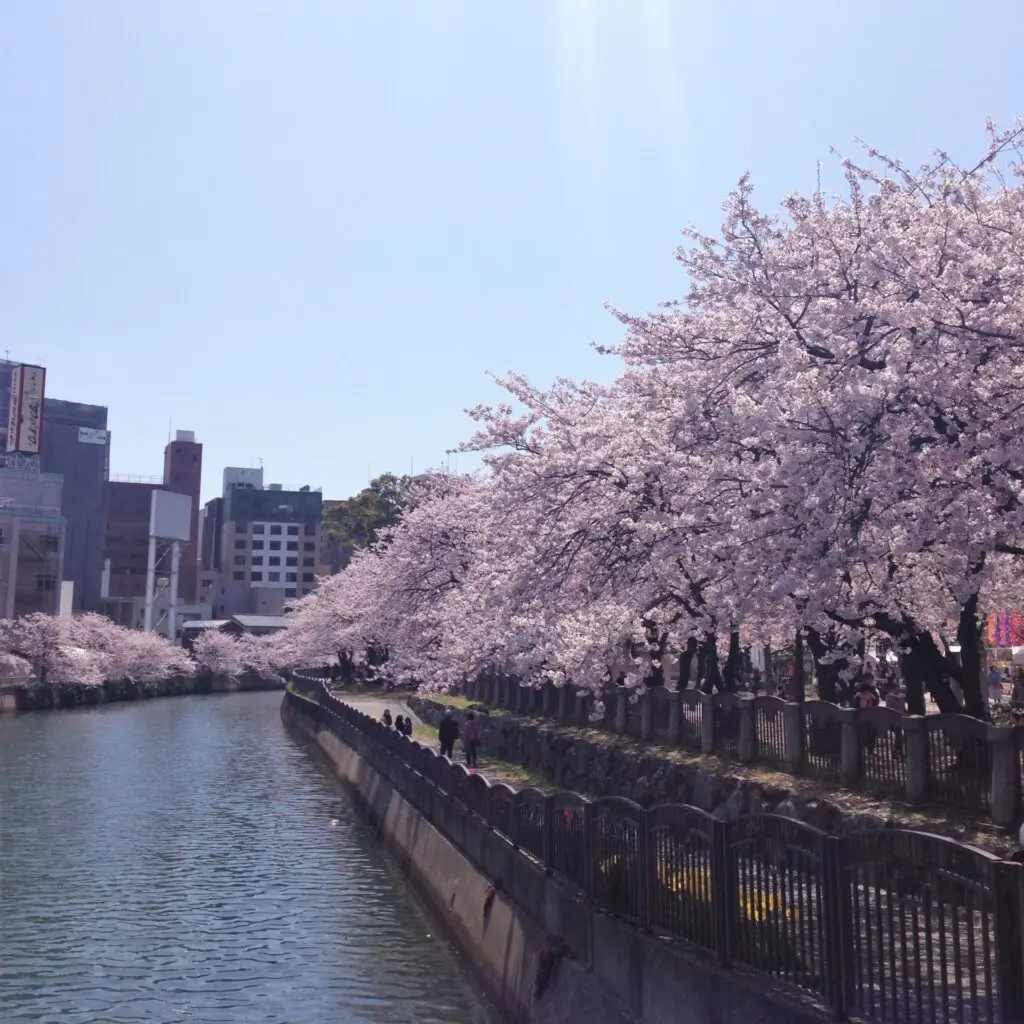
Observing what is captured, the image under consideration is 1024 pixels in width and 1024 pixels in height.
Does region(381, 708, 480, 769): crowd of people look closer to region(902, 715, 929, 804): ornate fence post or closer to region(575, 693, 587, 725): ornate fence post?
region(575, 693, 587, 725): ornate fence post

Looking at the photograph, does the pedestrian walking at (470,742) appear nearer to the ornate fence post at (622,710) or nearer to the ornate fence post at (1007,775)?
the ornate fence post at (622,710)

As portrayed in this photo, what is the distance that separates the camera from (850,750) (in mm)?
14758

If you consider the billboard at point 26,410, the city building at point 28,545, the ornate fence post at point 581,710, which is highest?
the billboard at point 26,410

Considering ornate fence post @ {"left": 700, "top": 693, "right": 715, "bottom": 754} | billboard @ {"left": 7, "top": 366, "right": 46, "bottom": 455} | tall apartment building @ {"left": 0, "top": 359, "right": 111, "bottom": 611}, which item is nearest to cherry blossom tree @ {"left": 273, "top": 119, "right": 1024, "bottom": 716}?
ornate fence post @ {"left": 700, "top": 693, "right": 715, "bottom": 754}

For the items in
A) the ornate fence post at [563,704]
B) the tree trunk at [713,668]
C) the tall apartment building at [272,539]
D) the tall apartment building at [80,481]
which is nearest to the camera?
the tree trunk at [713,668]

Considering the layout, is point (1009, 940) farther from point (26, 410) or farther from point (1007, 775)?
point (26, 410)

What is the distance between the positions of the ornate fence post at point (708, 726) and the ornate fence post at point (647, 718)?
9.09 ft

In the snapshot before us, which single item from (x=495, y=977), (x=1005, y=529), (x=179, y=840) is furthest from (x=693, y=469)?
(x=179, y=840)

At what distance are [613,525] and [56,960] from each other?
38.2 feet

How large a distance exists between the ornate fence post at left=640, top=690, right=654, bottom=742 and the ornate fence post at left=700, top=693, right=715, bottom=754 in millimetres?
2770

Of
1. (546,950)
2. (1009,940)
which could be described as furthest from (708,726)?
(1009,940)

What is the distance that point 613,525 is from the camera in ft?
66.4

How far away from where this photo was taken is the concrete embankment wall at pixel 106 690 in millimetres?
68688

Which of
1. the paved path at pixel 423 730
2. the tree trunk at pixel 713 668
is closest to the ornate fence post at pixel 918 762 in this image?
the paved path at pixel 423 730
